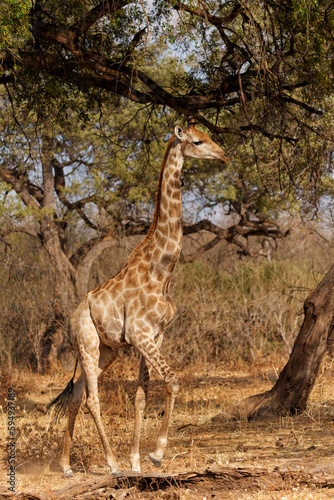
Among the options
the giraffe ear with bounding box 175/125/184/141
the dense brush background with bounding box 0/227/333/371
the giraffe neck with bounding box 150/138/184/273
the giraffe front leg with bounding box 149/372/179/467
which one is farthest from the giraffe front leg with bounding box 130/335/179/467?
the dense brush background with bounding box 0/227/333/371

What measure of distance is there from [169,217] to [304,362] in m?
3.11

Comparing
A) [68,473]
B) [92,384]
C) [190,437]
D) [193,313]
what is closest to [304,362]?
[190,437]

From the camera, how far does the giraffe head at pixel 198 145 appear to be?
18.0 feet

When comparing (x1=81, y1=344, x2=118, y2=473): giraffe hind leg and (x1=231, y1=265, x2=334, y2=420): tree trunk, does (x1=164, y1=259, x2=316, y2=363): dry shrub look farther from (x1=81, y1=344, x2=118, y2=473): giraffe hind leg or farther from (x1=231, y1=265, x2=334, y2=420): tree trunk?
(x1=81, y1=344, x2=118, y2=473): giraffe hind leg

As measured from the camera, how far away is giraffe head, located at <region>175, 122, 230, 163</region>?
5.48m

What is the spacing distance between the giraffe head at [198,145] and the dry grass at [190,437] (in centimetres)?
290

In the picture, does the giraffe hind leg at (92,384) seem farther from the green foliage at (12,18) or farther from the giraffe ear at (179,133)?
the green foliage at (12,18)

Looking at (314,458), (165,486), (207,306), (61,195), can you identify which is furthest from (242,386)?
(61,195)

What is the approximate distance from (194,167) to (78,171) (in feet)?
12.4

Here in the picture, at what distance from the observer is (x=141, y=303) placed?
5332 mm

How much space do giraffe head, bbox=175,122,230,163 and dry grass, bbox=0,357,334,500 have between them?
2.90 m

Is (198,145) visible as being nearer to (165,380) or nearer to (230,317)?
(165,380)

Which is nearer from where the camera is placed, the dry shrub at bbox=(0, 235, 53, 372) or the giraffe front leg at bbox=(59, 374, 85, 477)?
the giraffe front leg at bbox=(59, 374, 85, 477)

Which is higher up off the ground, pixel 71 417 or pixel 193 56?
pixel 193 56
